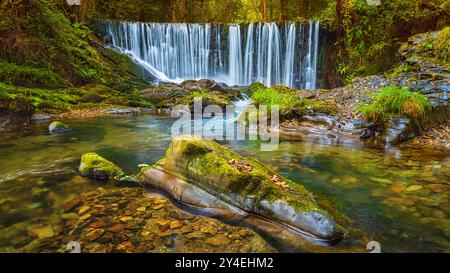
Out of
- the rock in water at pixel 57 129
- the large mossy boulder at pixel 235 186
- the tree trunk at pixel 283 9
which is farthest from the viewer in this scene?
the tree trunk at pixel 283 9

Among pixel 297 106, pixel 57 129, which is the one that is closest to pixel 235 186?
pixel 297 106

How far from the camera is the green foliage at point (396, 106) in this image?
7.16 meters

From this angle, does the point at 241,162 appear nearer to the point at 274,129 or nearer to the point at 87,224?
the point at 87,224

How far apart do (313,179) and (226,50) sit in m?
15.1

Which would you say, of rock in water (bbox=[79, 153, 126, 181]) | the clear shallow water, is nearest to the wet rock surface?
the clear shallow water

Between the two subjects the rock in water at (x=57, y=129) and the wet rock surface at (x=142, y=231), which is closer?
the wet rock surface at (x=142, y=231)

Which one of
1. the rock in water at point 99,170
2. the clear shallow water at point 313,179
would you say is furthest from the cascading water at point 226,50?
the rock in water at point 99,170

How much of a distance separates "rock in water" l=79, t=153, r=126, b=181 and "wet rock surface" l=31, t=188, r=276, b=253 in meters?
0.79

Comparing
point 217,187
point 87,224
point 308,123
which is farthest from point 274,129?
point 87,224

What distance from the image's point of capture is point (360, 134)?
7.53m

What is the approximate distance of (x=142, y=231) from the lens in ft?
10.7

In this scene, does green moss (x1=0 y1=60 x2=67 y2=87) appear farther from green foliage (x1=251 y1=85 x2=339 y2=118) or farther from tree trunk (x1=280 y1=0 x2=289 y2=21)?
tree trunk (x1=280 y1=0 x2=289 y2=21)

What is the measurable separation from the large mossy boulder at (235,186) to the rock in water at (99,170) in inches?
25.9

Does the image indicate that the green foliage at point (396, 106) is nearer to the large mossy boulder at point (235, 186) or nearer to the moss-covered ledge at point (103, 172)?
the large mossy boulder at point (235, 186)
